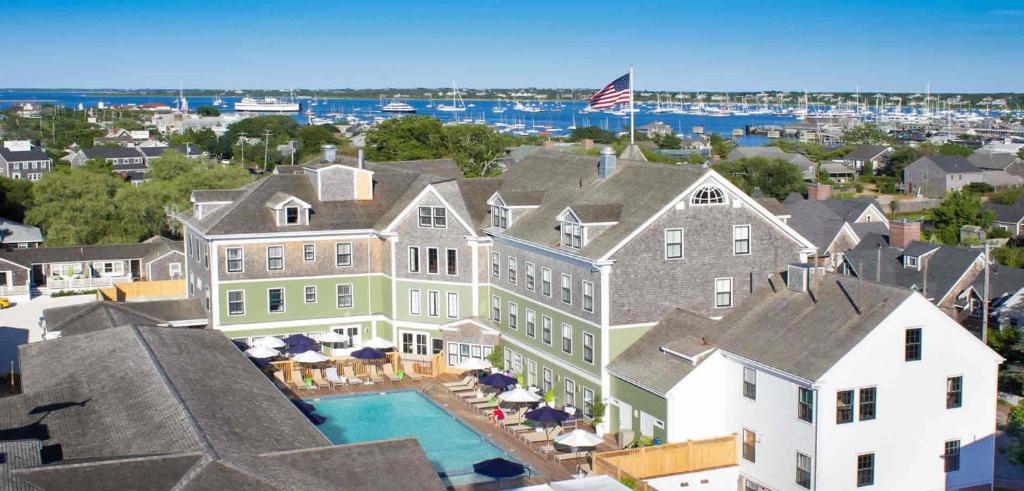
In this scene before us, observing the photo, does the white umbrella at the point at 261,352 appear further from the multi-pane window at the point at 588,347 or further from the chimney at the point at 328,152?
the multi-pane window at the point at 588,347

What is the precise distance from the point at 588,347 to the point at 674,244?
458 cm

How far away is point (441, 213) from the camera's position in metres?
44.6

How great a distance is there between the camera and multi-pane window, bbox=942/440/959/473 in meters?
30.8

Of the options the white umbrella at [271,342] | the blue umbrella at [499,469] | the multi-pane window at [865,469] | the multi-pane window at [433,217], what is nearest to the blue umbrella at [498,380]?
the multi-pane window at [433,217]

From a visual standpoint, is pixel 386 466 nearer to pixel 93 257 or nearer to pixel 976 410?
pixel 976 410

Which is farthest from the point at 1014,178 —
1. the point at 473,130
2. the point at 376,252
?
the point at 376,252

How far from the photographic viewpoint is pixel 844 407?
29156 millimetres

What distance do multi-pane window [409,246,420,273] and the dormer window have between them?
13866 mm

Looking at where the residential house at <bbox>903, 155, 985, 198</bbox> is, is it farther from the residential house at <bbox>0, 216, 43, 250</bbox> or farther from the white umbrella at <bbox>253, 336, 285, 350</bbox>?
the white umbrella at <bbox>253, 336, 285, 350</bbox>

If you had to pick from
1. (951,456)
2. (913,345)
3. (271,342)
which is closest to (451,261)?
(271,342)

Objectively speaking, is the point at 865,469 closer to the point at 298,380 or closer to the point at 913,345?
the point at 913,345

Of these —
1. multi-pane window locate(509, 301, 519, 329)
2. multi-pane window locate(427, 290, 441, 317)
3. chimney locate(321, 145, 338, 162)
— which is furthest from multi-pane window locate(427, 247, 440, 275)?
chimney locate(321, 145, 338, 162)

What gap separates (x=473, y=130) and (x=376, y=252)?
43.3 metres

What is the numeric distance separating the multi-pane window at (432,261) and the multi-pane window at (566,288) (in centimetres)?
880
